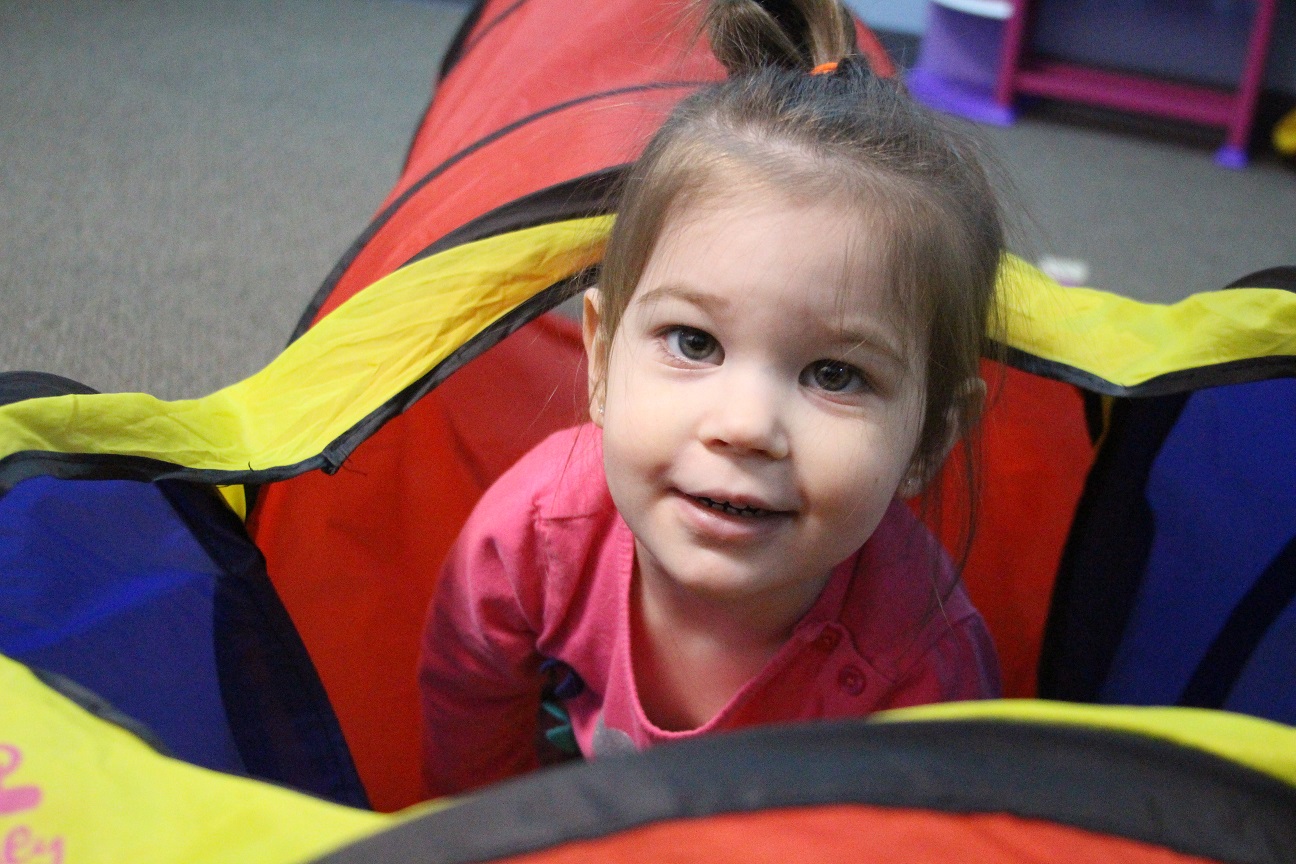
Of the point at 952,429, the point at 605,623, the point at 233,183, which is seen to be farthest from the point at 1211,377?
the point at 233,183

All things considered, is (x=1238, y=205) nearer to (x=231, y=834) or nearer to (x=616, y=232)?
(x=616, y=232)

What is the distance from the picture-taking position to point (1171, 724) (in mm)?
398

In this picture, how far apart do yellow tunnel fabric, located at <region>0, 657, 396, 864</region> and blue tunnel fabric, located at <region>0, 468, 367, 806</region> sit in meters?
0.09

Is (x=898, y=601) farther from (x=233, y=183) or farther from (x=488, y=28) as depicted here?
(x=233, y=183)

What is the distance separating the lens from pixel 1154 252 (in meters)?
2.04

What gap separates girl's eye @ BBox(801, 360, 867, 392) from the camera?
618mm

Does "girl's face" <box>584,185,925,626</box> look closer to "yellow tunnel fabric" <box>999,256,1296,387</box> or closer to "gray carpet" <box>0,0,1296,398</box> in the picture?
"yellow tunnel fabric" <box>999,256,1296,387</box>

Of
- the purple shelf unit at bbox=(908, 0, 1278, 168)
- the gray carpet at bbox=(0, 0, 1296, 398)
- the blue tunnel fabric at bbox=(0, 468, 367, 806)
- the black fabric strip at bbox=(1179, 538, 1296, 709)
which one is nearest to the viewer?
the blue tunnel fabric at bbox=(0, 468, 367, 806)

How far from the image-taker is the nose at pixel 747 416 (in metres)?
0.58

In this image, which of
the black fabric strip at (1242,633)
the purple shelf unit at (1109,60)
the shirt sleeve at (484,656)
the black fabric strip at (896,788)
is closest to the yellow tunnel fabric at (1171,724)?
the black fabric strip at (896,788)

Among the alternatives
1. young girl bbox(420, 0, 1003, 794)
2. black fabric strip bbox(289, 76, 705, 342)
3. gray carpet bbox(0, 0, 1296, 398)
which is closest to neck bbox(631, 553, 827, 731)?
young girl bbox(420, 0, 1003, 794)

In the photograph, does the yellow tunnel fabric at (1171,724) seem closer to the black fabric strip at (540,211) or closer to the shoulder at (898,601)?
the shoulder at (898,601)

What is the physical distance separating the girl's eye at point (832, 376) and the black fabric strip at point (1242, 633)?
452mm

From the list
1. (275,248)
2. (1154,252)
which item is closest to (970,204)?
(275,248)
